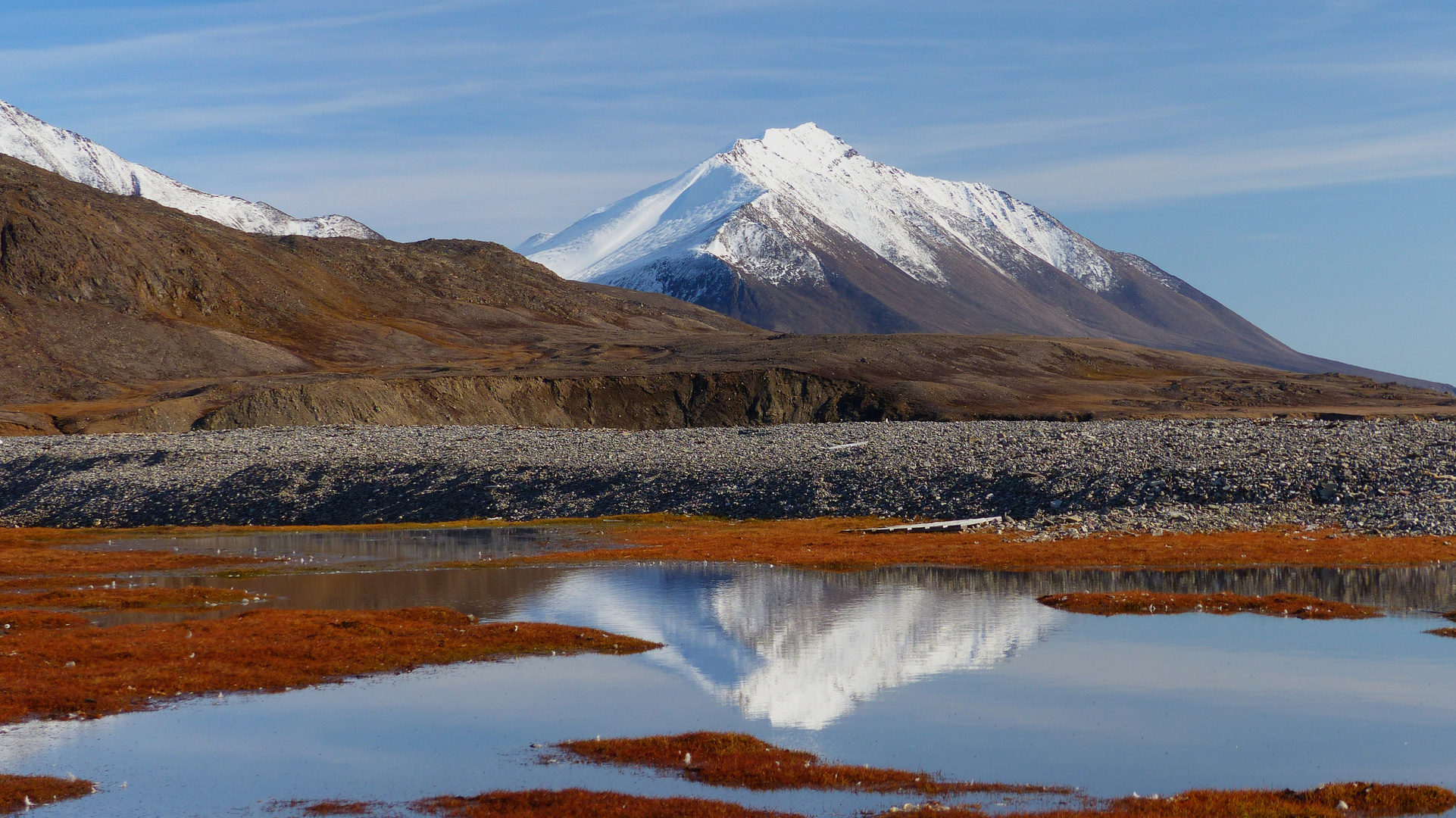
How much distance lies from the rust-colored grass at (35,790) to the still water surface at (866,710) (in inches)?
18.8

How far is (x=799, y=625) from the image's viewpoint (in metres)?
32.2

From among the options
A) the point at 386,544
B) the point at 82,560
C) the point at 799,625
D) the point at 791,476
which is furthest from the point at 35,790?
the point at 791,476

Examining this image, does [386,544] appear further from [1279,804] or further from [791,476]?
[1279,804]

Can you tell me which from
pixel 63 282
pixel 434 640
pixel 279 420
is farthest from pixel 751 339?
pixel 434 640

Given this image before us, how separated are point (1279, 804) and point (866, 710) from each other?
8.00m

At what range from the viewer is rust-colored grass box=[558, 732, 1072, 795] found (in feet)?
59.9

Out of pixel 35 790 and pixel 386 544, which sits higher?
pixel 386 544

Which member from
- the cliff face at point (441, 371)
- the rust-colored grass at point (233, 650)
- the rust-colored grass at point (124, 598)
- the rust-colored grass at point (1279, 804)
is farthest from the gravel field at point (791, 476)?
the cliff face at point (441, 371)

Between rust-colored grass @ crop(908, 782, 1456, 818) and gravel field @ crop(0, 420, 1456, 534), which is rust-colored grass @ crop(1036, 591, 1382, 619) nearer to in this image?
gravel field @ crop(0, 420, 1456, 534)

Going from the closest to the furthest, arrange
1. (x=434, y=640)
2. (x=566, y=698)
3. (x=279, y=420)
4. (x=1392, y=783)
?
(x=1392, y=783) → (x=566, y=698) → (x=434, y=640) → (x=279, y=420)

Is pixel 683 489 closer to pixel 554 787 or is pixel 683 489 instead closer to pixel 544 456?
pixel 544 456

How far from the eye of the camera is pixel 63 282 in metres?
172

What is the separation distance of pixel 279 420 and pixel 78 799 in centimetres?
10084

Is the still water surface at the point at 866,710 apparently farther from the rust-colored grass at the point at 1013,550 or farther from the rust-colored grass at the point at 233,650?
the rust-colored grass at the point at 1013,550
